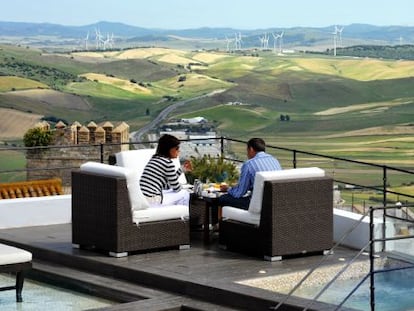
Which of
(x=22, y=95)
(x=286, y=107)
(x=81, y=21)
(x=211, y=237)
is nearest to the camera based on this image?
(x=211, y=237)

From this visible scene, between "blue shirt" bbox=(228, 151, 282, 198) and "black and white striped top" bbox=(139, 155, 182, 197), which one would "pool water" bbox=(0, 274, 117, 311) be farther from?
"blue shirt" bbox=(228, 151, 282, 198)

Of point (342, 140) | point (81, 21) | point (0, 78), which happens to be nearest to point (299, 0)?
point (81, 21)

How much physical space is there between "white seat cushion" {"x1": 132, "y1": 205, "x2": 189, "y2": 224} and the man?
37cm

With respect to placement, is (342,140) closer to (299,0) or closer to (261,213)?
(299,0)

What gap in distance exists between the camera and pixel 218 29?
19762 centimetres

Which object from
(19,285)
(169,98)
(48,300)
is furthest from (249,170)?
(169,98)

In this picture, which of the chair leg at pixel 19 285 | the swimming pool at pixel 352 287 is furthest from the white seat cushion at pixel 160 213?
the chair leg at pixel 19 285

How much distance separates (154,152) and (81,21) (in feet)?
419

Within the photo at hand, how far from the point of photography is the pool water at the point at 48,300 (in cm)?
712

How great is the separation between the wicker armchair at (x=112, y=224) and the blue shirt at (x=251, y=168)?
0.49 m

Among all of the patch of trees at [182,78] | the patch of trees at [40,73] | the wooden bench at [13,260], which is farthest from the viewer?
the patch of trees at [182,78]

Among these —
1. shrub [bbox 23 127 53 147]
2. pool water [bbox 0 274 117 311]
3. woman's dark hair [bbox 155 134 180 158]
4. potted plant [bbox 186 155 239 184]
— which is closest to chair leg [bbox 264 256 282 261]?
woman's dark hair [bbox 155 134 180 158]

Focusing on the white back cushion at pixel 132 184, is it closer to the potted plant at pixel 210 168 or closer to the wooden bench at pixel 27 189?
the potted plant at pixel 210 168

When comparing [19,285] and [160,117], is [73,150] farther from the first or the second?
[160,117]
